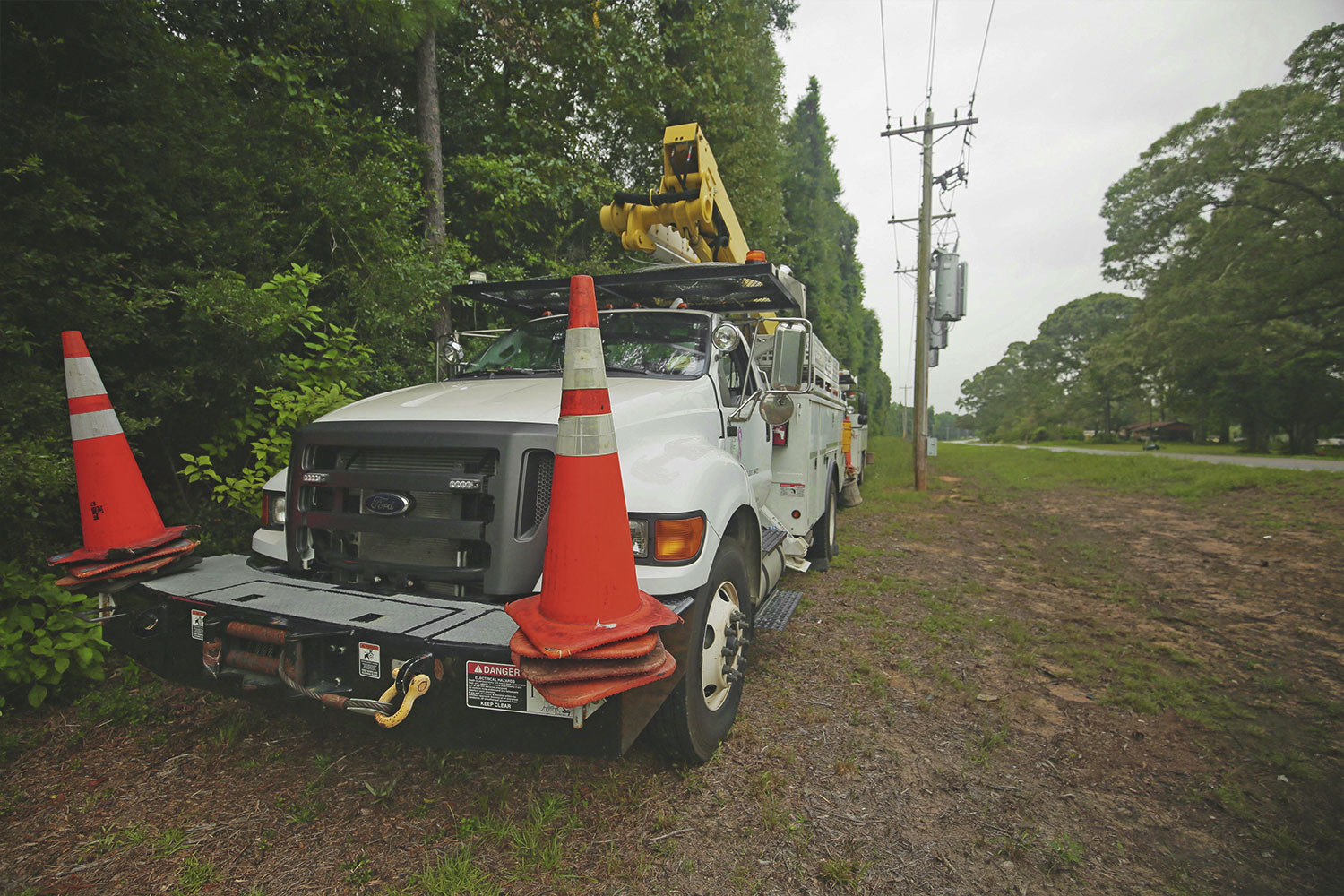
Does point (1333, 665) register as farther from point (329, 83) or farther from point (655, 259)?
point (329, 83)

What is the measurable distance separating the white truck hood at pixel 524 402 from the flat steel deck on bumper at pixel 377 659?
73 centimetres

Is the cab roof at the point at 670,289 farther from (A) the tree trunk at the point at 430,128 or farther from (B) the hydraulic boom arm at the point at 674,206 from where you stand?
(A) the tree trunk at the point at 430,128

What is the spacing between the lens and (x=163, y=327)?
153 inches

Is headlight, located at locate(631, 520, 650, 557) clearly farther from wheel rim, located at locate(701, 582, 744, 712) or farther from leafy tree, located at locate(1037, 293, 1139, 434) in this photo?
leafy tree, located at locate(1037, 293, 1139, 434)

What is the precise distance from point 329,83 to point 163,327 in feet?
15.3

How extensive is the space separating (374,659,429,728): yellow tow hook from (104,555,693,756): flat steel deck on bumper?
0.02 meters

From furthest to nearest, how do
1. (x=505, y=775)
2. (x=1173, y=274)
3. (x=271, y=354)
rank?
(x=1173, y=274), (x=271, y=354), (x=505, y=775)

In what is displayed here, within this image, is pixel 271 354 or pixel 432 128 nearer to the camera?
pixel 271 354

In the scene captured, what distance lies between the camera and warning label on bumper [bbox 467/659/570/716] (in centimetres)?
181

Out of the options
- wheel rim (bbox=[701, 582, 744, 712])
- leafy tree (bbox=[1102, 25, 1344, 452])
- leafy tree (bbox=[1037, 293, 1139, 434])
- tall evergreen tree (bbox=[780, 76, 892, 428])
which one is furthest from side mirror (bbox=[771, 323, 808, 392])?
leafy tree (bbox=[1037, 293, 1139, 434])

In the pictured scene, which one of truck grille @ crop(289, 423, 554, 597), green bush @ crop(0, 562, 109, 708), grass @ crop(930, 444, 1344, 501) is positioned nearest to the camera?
truck grille @ crop(289, 423, 554, 597)

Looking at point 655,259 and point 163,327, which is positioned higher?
point 655,259

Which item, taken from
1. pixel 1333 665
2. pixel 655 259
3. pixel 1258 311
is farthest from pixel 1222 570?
pixel 1258 311

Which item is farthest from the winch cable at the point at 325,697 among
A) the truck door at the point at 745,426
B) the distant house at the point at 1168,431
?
the distant house at the point at 1168,431
